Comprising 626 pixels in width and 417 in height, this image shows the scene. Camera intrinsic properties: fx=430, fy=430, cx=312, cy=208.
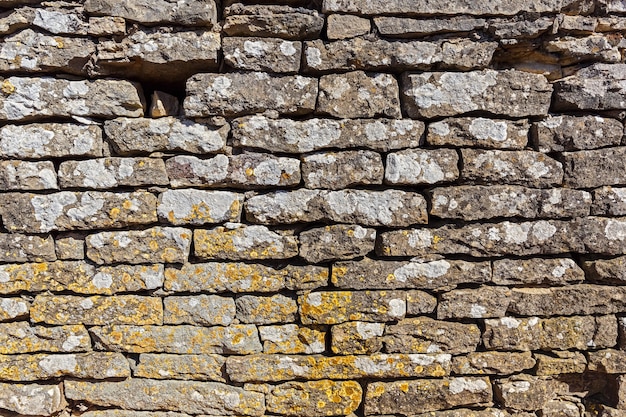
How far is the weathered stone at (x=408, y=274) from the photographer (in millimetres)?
2586

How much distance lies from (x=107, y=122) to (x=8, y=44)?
68cm

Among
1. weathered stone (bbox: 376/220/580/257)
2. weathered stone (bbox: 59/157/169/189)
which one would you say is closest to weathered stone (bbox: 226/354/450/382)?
weathered stone (bbox: 376/220/580/257)

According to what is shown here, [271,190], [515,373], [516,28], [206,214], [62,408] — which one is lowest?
[62,408]

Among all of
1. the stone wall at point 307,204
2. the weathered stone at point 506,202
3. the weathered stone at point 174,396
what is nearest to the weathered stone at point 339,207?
the stone wall at point 307,204

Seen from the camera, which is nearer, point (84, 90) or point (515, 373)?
point (84, 90)

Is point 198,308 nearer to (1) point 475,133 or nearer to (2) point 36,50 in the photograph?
(2) point 36,50

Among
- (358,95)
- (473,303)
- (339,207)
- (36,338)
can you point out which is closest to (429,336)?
(473,303)

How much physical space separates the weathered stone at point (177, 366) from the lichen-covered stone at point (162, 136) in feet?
4.08

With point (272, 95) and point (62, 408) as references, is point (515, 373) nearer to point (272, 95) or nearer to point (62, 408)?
point (272, 95)

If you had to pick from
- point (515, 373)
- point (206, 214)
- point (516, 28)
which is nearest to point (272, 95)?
point (206, 214)

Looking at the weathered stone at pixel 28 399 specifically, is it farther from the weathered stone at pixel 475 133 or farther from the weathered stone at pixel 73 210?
the weathered stone at pixel 475 133

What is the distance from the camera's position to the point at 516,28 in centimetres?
251

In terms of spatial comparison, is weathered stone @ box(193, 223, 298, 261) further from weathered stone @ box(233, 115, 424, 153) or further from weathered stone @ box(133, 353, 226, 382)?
weathered stone @ box(133, 353, 226, 382)

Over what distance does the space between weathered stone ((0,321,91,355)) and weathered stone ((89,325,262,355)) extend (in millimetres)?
Answer: 119
